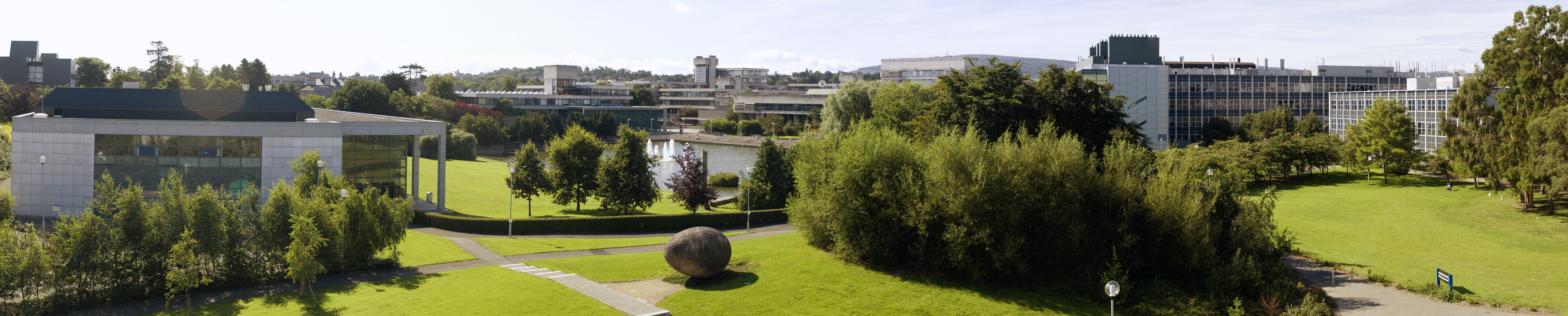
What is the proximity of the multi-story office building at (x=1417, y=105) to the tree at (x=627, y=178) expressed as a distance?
145 feet

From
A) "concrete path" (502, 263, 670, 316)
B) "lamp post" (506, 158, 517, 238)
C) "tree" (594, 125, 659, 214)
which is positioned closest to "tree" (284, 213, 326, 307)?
"concrete path" (502, 263, 670, 316)

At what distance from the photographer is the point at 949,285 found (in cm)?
2450

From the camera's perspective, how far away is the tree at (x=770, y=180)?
4603 centimetres

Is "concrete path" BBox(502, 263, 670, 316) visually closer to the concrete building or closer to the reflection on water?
the concrete building

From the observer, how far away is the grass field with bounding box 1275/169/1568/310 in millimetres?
25562

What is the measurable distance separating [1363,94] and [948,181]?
230 feet

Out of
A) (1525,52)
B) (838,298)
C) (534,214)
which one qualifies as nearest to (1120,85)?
(1525,52)

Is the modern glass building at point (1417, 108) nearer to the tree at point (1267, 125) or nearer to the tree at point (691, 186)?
the tree at point (1267, 125)

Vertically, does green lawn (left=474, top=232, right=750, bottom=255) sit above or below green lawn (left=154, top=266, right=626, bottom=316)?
above

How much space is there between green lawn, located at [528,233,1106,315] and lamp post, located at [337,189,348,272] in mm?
5442

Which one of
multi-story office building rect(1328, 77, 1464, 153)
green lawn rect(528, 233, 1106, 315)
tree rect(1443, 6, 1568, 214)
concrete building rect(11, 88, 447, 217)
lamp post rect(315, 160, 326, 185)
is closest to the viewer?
green lawn rect(528, 233, 1106, 315)

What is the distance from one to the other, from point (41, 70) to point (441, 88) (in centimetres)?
4474

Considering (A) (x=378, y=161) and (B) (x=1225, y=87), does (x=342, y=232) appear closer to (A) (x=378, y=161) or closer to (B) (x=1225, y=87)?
(A) (x=378, y=161)

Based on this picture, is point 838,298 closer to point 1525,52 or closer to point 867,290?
point 867,290
